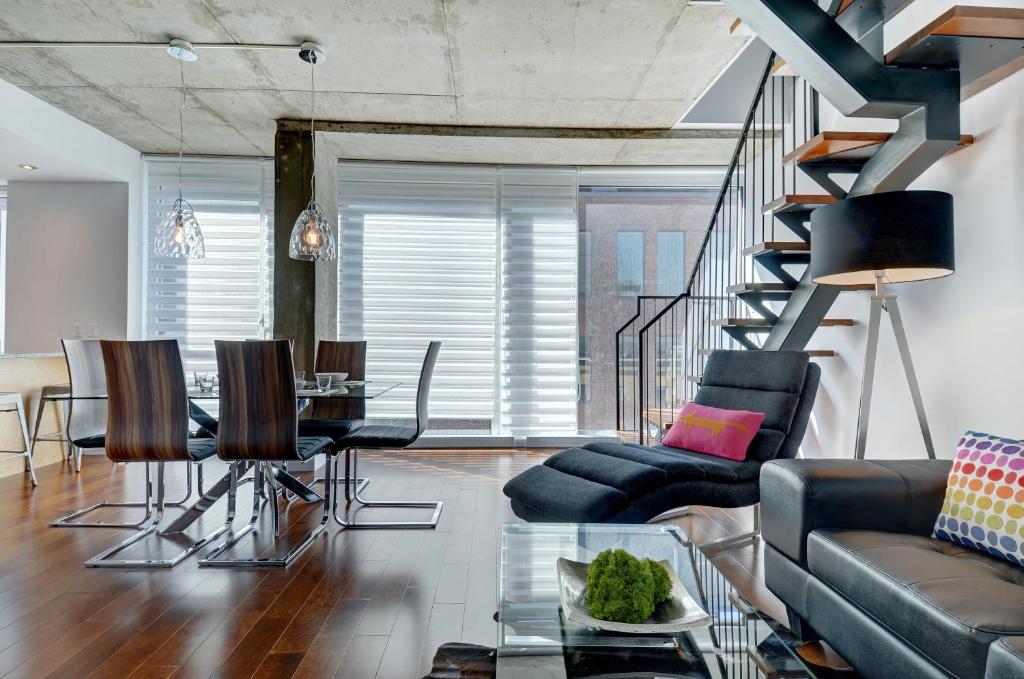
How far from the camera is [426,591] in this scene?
8.76ft

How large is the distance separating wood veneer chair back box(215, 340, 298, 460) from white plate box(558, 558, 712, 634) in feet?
6.04

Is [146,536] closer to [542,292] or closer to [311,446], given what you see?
[311,446]

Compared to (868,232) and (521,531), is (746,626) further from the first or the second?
(868,232)

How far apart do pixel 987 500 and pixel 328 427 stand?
345 cm

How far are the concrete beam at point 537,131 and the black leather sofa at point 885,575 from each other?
3.74 metres

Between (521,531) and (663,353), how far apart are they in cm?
428

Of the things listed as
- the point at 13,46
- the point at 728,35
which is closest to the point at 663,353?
the point at 728,35

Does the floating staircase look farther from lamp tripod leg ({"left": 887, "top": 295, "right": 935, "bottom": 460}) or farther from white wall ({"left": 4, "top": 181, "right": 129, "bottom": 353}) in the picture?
white wall ({"left": 4, "top": 181, "right": 129, "bottom": 353})

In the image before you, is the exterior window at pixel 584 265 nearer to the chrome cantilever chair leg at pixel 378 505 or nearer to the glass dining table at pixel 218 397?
the chrome cantilever chair leg at pixel 378 505

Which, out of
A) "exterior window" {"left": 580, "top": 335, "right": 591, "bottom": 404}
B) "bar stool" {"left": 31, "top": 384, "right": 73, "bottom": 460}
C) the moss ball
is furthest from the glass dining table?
"exterior window" {"left": 580, "top": 335, "right": 591, "bottom": 404}

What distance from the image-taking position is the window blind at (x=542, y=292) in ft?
20.2

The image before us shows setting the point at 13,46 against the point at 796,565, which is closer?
the point at 796,565

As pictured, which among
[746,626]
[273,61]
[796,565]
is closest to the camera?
[746,626]

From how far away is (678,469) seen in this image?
2.91 metres
